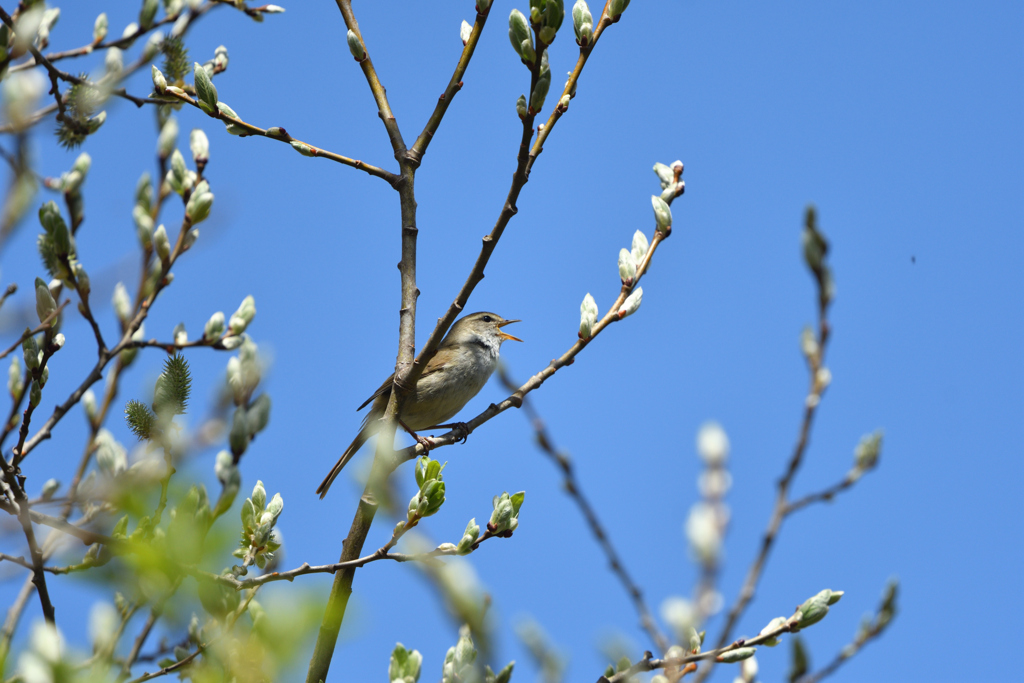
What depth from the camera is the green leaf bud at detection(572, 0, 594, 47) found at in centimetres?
304

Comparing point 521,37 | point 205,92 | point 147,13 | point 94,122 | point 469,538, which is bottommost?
point 469,538

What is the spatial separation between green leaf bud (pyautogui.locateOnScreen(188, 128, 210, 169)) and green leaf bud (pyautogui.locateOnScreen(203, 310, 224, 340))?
805 mm

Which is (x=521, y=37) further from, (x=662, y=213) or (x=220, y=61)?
(x=220, y=61)

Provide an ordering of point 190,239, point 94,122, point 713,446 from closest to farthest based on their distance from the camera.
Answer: point 713,446 < point 190,239 < point 94,122

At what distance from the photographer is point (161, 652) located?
3523 millimetres

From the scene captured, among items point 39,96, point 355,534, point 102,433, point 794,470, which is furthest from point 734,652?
point 39,96

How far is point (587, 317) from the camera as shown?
338cm

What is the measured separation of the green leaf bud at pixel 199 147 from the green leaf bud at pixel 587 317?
1.96m

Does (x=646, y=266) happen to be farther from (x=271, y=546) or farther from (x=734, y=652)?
(x=271, y=546)

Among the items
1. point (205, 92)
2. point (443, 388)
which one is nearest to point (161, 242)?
point (205, 92)

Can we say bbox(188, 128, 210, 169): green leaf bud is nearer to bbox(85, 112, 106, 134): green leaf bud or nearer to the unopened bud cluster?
bbox(85, 112, 106, 134): green leaf bud

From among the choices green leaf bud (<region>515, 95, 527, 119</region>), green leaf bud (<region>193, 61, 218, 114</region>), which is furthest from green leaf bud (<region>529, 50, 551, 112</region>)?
green leaf bud (<region>193, 61, 218, 114</region>)

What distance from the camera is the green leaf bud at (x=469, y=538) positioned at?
9.54ft

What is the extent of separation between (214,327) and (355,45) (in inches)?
53.9
